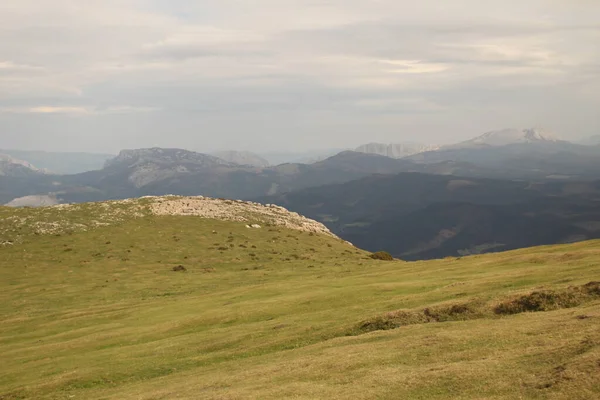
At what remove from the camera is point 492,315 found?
35.0 metres

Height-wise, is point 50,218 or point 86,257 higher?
point 50,218

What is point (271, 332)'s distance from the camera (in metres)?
41.7

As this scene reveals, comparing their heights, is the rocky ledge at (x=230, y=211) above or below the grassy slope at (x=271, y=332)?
above

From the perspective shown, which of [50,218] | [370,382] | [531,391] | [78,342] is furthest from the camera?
[50,218]

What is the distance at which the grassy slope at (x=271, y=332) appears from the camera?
76.5ft

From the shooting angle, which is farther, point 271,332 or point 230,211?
point 230,211

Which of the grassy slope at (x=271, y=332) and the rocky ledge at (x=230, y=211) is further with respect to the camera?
the rocky ledge at (x=230, y=211)

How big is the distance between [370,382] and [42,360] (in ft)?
121

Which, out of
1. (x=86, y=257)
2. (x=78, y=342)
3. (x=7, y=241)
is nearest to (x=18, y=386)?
(x=78, y=342)

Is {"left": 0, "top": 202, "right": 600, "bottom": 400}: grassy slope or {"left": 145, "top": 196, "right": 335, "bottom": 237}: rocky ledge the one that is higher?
{"left": 145, "top": 196, "right": 335, "bottom": 237}: rocky ledge

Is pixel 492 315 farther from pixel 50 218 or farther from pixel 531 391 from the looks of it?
pixel 50 218

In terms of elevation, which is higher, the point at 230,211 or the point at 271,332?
the point at 230,211

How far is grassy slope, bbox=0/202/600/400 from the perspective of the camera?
76.5 ft

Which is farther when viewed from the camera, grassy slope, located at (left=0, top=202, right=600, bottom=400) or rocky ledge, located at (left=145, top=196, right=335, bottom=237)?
rocky ledge, located at (left=145, top=196, right=335, bottom=237)
